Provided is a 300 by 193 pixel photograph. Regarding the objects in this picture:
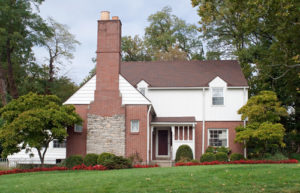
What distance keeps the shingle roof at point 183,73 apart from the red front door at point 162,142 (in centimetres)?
358

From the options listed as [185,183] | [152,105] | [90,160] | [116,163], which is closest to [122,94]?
[152,105]

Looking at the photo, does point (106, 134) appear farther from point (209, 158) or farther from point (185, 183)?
point (185, 183)

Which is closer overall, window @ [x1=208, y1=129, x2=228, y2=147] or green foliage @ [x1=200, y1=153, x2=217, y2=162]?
green foliage @ [x1=200, y1=153, x2=217, y2=162]

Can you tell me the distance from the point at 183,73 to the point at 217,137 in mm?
5627

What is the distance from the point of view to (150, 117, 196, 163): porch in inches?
945

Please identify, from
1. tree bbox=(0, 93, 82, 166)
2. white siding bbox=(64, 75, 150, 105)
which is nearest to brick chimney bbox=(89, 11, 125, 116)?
white siding bbox=(64, 75, 150, 105)

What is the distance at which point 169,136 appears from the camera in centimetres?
2619

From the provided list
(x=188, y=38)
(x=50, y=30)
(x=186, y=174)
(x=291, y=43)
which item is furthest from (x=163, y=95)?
(x=188, y=38)

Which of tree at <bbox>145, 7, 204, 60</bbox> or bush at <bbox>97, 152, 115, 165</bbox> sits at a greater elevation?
tree at <bbox>145, 7, 204, 60</bbox>

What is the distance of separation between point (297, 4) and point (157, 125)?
1156 cm

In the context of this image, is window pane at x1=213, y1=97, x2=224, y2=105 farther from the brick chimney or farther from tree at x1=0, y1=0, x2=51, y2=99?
tree at x1=0, y1=0, x2=51, y2=99

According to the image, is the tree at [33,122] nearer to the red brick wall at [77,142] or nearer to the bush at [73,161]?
the bush at [73,161]

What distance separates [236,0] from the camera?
68.0ft

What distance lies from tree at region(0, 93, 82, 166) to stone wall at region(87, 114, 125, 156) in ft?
6.79
